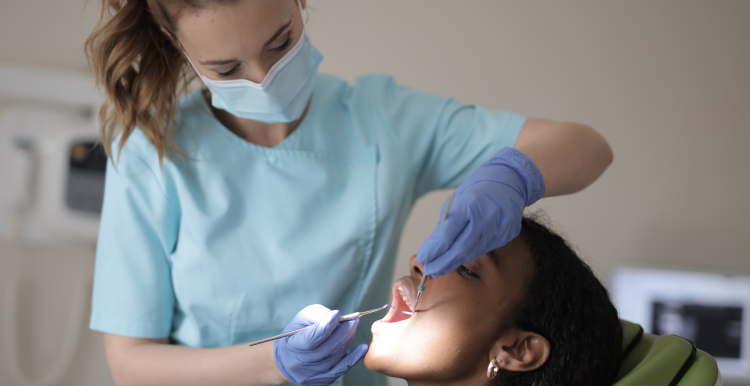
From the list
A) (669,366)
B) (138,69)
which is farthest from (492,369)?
(138,69)

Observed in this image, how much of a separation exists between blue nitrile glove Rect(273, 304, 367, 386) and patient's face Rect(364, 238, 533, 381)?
0.21ft

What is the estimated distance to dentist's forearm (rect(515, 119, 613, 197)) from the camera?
1027 mm

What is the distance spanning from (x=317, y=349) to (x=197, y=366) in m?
0.27

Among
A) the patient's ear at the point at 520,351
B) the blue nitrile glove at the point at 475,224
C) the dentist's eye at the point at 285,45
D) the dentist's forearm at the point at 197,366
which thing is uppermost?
the dentist's eye at the point at 285,45

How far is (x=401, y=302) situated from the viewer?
1.15 m

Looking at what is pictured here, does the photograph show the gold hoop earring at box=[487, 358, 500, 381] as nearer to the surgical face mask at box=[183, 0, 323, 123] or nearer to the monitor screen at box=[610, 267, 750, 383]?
the surgical face mask at box=[183, 0, 323, 123]

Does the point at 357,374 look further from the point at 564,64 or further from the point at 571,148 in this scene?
the point at 564,64

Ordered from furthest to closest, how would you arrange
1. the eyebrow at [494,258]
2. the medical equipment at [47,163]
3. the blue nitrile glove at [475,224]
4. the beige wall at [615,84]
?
the beige wall at [615,84]
the medical equipment at [47,163]
the eyebrow at [494,258]
the blue nitrile glove at [475,224]

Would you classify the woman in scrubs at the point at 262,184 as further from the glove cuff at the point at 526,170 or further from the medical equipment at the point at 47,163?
the medical equipment at the point at 47,163

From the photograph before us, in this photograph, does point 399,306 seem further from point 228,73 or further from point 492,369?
point 228,73

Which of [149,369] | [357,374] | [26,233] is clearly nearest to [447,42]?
[357,374]

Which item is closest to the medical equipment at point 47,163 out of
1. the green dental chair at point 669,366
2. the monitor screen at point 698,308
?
the green dental chair at point 669,366

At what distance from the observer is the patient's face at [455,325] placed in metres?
1.04

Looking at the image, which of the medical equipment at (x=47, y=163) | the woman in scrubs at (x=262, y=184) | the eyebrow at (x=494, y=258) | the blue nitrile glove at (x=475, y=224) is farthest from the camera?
the medical equipment at (x=47, y=163)
